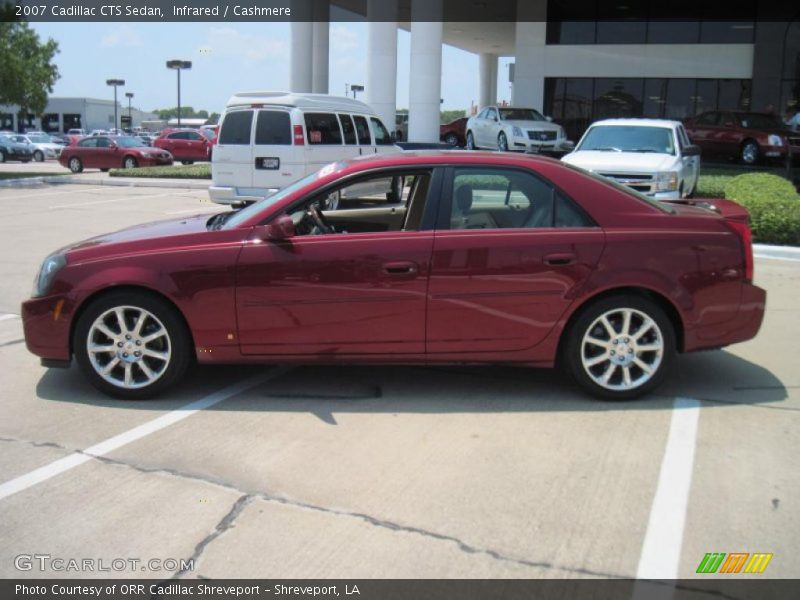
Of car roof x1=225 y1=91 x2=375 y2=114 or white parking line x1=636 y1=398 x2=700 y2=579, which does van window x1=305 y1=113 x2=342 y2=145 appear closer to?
car roof x1=225 y1=91 x2=375 y2=114

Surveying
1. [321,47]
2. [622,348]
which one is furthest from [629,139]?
[321,47]

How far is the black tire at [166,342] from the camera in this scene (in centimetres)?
495

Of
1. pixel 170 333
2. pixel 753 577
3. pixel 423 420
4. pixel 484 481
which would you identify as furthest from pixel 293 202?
pixel 753 577

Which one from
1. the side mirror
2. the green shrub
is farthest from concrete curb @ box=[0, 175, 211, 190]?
the side mirror

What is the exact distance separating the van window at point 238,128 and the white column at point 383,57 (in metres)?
14.7

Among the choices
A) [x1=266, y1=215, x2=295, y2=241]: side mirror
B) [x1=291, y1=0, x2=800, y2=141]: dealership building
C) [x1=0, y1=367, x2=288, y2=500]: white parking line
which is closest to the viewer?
[x1=0, y1=367, x2=288, y2=500]: white parking line

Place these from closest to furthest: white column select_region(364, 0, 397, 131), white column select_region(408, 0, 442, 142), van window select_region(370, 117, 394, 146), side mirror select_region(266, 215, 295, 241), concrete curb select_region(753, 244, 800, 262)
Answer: side mirror select_region(266, 215, 295, 241), concrete curb select_region(753, 244, 800, 262), van window select_region(370, 117, 394, 146), white column select_region(408, 0, 442, 142), white column select_region(364, 0, 397, 131)

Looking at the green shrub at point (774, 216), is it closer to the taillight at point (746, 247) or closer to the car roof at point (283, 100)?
the taillight at point (746, 247)

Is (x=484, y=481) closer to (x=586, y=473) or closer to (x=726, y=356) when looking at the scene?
(x=586, y=473)

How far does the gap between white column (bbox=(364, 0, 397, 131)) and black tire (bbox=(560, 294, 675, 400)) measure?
24192mm

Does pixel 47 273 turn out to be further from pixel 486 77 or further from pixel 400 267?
pixel 486 77

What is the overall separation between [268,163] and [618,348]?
1011 cm

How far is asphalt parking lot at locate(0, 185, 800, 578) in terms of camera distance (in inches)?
131

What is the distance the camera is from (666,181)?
39.0ft
